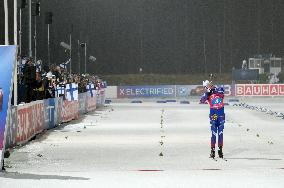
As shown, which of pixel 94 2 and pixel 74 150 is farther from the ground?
pixel 94 2

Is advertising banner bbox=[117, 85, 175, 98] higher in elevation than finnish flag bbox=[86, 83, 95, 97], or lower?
lower

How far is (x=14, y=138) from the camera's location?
843 inches

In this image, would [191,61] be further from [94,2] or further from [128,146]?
[128,146]

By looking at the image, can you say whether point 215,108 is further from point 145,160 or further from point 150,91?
point 150,91

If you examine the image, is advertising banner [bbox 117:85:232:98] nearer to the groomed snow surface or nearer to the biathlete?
the groomed snow surface

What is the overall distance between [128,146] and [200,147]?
83.6 inches

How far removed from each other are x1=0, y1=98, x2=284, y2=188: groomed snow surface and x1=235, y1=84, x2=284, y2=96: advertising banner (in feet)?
162

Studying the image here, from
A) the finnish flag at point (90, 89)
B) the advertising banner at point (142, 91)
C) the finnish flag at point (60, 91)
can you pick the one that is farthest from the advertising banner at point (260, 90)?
the finnish flag at point (60, 91)

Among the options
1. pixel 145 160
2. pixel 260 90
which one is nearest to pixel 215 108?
pixel 145 160

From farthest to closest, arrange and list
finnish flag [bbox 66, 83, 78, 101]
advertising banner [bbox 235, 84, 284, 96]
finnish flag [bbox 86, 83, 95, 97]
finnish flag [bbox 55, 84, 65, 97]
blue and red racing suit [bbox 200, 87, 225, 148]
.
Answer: advertising banner [bbox 235, 84, 284, 96], finnish flag [bbox 86, 83, 95, 97], finnish flag [bbox 66, 83, 78, 101], finnish flag [bbox 55, 84, 65, 97], blue and red racing suit [bbox 200, 87, 225, 148]

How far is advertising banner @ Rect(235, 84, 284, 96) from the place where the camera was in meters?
78.4


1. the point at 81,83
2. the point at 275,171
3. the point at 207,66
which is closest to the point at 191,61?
the point at 207,66

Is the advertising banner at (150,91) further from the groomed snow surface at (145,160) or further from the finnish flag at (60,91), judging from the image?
the groomed snow surface at (145,160)

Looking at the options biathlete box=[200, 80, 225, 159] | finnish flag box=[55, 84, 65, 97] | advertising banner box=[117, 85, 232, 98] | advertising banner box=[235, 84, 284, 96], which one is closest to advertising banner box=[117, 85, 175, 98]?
advertising banner box=[117, 85, 232, 98]
